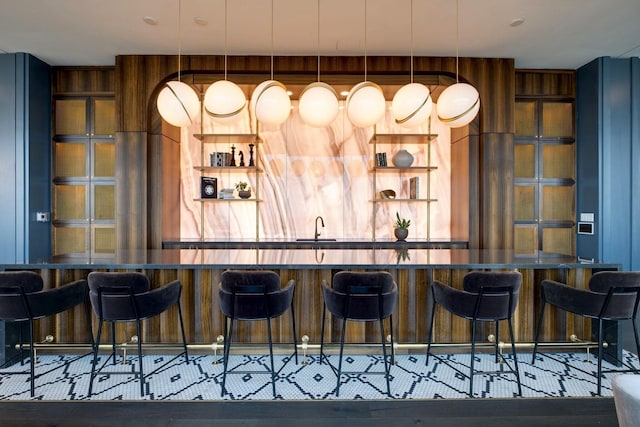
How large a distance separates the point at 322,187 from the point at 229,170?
1275 millimetres

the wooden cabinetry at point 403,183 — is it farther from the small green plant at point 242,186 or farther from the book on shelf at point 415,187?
the small green plant at point 242,186

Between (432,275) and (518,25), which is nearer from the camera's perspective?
(432,275)

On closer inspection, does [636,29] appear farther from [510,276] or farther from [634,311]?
[510,276]

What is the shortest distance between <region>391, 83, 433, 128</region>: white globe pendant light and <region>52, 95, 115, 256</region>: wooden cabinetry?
146 inches

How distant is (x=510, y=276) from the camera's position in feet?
6.74

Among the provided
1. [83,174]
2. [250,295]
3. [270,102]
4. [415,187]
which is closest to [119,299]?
[250,295]

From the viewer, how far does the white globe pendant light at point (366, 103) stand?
2.32 meters

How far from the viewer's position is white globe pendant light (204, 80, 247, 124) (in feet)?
7.48

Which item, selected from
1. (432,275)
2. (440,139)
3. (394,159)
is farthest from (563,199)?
(432,275)

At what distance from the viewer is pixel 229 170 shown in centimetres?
438

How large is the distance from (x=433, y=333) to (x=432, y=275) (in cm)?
47

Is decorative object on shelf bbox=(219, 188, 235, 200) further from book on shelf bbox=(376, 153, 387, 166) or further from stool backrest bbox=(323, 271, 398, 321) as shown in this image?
stool backrest bbox=(323, 271, 398, 321)

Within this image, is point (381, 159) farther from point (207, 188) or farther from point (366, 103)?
point (207, 188)

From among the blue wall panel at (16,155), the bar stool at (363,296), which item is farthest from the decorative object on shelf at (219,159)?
the bar stool at (363,296)
